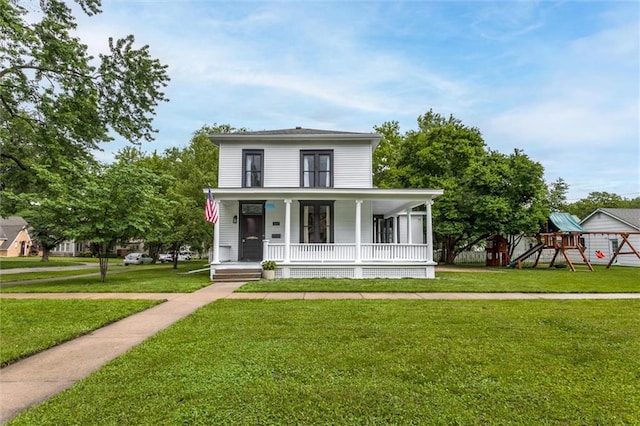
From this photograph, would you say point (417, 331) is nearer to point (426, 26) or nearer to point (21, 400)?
point (21, 400)

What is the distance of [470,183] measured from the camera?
21.6 meters

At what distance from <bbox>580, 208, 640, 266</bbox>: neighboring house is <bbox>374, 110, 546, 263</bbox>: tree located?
7.86 m

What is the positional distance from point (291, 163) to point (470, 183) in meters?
12.2

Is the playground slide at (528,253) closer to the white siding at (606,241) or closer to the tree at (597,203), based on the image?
the white siding at (606,241)

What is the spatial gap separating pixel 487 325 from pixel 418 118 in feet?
100

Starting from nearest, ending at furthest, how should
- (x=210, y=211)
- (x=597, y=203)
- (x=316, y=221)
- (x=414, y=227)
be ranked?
(x=210, y=211), (x=316, y=221), (x=414, y=227), (x=597, y=203)

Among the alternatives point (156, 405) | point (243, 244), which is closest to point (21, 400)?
point (156, 405)

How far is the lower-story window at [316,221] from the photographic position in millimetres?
15008

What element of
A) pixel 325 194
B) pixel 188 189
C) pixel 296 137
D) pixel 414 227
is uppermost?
pixel 296 137

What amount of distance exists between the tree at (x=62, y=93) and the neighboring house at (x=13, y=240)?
4382 cm

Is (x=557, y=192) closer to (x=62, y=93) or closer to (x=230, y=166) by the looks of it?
(x=230, y=166)

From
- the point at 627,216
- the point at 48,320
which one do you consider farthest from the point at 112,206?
the point at 627,216

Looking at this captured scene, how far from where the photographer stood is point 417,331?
5309 mm

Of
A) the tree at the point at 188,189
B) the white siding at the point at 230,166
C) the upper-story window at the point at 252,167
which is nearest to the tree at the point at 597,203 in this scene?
the tree at the point at 188,189
